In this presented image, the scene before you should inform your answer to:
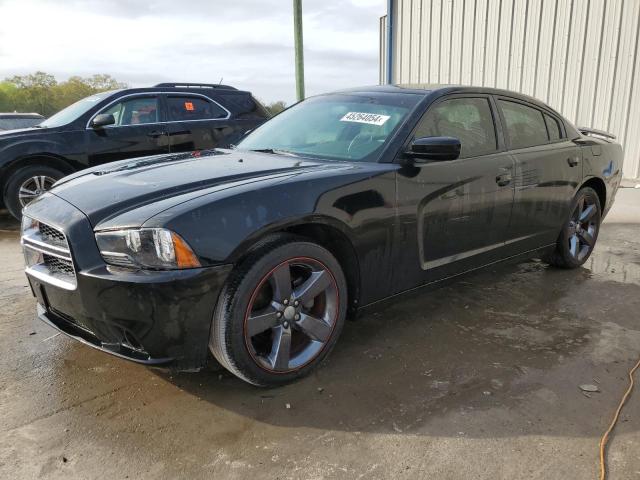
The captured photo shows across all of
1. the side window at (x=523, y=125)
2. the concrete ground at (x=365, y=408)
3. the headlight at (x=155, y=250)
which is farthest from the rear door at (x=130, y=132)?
the headlight at (x=155, y=250)

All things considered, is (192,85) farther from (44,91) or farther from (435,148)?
(44,91)

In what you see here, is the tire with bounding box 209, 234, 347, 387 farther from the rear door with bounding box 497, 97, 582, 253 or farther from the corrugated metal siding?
the corrugated metal siding

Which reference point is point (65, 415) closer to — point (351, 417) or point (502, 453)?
point (351, 417)

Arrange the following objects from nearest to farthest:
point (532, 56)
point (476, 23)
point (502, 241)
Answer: point (502, 241)
point (532, 56)
point (476, 23)

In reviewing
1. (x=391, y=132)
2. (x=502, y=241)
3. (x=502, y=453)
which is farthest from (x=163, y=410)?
(x=502, y=241)

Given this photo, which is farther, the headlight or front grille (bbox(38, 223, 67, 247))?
front grille (bbox(38, 223, 67, 247))

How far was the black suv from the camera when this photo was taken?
6355 millimetres

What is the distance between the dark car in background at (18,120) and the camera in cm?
1242

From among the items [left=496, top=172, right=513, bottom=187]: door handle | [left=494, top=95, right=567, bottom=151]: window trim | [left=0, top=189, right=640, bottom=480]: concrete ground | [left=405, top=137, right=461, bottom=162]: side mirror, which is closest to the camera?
[left=0, top=189, right=640, bottom=480]: concrete ground

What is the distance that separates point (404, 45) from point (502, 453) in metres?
12.2

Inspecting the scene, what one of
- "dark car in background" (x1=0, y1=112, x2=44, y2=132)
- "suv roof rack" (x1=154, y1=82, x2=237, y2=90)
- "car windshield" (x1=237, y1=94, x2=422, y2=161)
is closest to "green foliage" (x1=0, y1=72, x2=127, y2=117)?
"dark car in background" (x1=0, y1=112, x2=44, y2=132)

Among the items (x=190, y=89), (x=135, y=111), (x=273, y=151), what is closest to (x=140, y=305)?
(x=273, y=151)

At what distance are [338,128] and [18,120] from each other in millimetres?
12100

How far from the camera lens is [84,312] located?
7.88 ft
